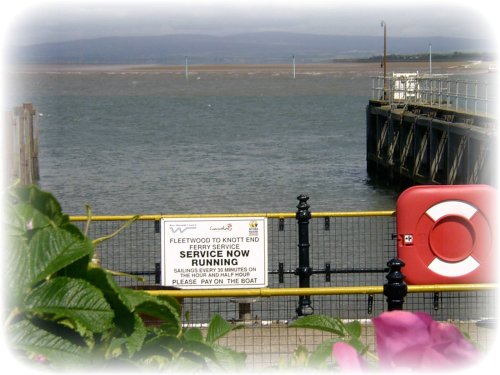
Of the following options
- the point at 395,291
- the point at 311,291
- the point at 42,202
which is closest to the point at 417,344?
the point at 42,202

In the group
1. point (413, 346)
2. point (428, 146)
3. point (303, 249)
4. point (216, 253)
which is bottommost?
point (428, 146)

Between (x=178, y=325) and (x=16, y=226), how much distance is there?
37cm

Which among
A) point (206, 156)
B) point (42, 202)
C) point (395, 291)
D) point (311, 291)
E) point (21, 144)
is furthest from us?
point (206, 156)

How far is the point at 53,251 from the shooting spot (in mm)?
1736

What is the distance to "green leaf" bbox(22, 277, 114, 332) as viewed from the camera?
1.69 m

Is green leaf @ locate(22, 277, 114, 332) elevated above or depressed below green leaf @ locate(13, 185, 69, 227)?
below

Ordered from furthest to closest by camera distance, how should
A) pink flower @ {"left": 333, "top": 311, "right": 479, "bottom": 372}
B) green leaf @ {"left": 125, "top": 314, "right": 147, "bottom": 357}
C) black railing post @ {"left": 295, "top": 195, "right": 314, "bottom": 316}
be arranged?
black railing post @ {"left": 295, "top": 195, "right": 314, "bottom": 316} < green leaf @ {"left": 125, "top": 314, "right": 147, "bottom": 357} < pink flower @ {"left": 333, "top": 311, "right": 479, "bottom": 372}

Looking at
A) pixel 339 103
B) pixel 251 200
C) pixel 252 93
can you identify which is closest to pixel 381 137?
pixel 251 200

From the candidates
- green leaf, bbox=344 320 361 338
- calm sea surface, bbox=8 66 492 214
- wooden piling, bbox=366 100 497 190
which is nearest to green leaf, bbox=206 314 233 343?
green leaf, bbox=344 320 361 338

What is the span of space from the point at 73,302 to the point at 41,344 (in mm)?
94

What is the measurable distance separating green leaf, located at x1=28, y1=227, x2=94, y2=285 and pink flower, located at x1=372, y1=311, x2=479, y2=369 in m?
0.56

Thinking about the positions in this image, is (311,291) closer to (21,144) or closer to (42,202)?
(42,202)

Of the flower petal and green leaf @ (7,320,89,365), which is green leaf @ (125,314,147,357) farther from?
the flower petal

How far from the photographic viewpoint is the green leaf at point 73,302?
1686 millimetres
